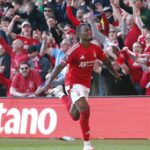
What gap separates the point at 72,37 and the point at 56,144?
4274 millimetres

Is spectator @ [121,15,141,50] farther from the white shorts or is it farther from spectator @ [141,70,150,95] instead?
the white shorts

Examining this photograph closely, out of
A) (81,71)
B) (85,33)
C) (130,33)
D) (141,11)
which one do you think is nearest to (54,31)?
(141,11)

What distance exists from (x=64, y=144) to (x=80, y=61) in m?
2.60

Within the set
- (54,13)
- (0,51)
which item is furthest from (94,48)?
(54,13)

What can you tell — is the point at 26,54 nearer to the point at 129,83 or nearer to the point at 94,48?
the point at 129,83

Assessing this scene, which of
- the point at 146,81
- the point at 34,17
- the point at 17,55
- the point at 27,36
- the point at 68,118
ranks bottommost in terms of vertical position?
the point at 68,118

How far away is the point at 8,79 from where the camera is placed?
1872 centimetres

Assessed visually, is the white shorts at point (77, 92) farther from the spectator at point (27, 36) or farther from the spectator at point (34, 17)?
the spectator at point (34, 17)

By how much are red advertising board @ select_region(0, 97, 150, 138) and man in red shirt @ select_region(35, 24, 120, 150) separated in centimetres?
287

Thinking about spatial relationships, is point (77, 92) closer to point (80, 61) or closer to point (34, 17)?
point (80, 61)

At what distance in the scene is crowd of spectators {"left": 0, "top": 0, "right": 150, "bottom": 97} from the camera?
1683 centimetres

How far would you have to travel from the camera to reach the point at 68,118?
16875mm

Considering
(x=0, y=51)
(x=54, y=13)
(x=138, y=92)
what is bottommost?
(x=138, y=92)

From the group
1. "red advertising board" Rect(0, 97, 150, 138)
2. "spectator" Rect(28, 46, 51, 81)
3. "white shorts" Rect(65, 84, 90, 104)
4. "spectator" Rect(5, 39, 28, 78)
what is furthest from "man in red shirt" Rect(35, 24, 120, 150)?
"spectator" Rect(5, 39, 28, 78)
